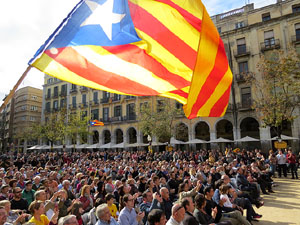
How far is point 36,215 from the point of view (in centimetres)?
410

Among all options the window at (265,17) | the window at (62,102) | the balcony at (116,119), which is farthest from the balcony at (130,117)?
the window at (265,17)

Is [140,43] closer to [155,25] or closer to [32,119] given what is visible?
[155,25]

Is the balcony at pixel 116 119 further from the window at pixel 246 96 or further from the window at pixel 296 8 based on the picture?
the window at pixel 296 8

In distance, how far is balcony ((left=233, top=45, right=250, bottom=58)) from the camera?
2661 cm

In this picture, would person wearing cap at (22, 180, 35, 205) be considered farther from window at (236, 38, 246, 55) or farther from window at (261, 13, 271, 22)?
window at (261, 13, 271, 22)

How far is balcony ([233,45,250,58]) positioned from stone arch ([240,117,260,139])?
7.60 metres

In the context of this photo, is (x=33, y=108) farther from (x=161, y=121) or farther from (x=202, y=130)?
(x=202, y=130)

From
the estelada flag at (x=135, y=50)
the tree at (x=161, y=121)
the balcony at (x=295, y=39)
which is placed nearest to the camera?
the estelada flag at (x=135, y=50)

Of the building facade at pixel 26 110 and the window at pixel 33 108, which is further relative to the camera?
the window at pixel 33 108

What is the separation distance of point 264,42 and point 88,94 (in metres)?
28.5

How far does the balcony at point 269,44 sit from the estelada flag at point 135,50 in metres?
24.5

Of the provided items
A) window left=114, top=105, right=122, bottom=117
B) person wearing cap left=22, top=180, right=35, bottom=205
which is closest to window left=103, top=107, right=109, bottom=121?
window left=114, top=105, right=122, bottom=117

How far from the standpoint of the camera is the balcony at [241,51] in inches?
1048

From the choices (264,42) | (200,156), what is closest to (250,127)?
(264,42)
